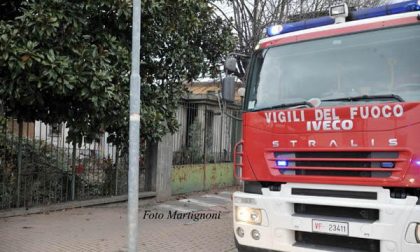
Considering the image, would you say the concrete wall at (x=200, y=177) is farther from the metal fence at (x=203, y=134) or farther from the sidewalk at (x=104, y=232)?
the sidewalk at (x=104, y=232)

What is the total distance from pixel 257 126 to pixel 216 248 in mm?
2742

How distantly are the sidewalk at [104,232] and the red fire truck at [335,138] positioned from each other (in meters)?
A: 2.38

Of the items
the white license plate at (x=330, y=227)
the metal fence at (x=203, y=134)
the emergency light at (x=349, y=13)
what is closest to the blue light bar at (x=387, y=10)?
the emergency light at (x=349, y=13)

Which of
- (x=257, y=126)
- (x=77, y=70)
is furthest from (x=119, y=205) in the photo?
(x=257, y=126)

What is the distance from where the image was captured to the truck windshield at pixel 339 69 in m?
5.22

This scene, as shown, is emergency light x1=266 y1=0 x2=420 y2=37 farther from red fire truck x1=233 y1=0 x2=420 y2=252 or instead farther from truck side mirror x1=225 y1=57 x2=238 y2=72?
truck side mirror x1=225 y1=57 x2=238 y2=72

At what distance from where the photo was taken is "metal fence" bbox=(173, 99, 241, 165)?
13766mm

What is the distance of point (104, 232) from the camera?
28.2 ft

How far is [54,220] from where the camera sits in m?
9.36

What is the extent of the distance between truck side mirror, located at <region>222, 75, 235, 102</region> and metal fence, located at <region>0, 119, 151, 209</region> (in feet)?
13.1

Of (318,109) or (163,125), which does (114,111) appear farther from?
(318,109)

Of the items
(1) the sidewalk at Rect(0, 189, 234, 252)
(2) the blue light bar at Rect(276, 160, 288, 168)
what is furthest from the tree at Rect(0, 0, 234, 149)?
(2) the blue light bar at Rect(276, 160, 288, 168)

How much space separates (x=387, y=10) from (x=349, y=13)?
47cm

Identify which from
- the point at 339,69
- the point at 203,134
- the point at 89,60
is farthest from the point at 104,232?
the point at 203,134
